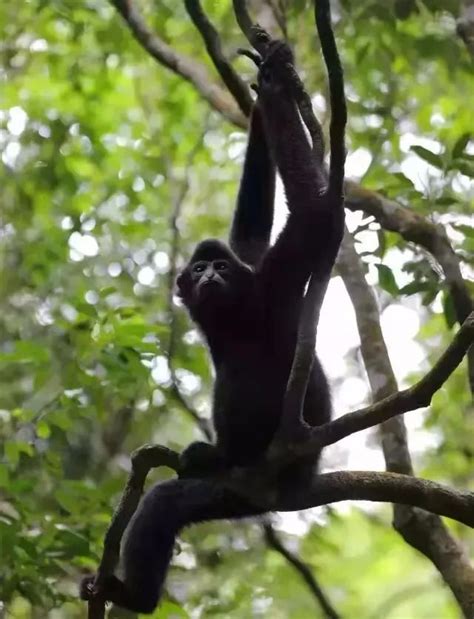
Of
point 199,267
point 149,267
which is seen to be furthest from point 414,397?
point 149,267

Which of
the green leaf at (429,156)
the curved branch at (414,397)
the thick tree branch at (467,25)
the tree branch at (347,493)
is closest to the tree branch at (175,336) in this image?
the green leaf at (429,156)

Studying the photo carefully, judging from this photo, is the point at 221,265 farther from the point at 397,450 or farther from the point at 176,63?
the point at 176,63

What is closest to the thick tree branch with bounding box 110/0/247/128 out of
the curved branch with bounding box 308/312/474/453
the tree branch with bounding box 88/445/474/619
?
the tree branch with bounding box 88/445/474/619

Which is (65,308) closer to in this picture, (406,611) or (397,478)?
(397,478)

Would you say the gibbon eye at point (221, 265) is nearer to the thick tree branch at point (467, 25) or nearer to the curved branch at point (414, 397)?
the curved branch at point (414, 397)

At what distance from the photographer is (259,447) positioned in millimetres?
4070

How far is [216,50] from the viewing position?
5.24m

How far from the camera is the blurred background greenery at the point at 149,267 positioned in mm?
5055

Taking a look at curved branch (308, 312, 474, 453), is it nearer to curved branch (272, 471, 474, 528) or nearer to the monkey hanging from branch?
the monkey hanging from branch

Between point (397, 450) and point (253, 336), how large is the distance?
3.09 ft

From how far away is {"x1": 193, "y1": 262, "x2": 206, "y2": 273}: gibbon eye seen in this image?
4547 millimetres

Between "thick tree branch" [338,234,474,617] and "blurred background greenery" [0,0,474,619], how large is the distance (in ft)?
0.41

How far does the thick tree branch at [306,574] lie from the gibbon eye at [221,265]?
5.48ft

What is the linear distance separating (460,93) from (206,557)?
3587 mm
